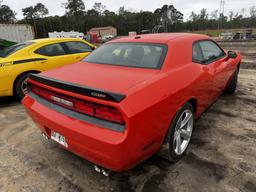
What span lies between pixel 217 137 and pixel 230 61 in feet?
6.00

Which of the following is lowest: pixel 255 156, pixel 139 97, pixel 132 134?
pixel 255 156

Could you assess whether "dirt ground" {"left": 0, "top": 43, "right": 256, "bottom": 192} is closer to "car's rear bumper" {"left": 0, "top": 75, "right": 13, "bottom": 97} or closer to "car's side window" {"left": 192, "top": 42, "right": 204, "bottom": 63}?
"car's side window" {"left": 192, "top": 42, "right": 204, "bottom": 63}

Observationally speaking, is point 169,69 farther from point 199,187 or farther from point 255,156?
point 255,156

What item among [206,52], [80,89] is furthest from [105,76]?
[206,52]

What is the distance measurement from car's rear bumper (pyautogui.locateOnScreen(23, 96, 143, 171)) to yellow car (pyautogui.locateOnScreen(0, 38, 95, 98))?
304cm

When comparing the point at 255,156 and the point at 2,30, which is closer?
the point at 255,156

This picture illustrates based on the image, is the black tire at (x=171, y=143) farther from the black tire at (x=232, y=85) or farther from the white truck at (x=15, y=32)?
the white truck at (x=15, y=32)

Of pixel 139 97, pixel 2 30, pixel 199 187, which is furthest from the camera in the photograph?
pixel 2 30

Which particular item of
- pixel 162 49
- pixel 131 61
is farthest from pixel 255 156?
pixel 131 61

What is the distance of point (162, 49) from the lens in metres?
2.89

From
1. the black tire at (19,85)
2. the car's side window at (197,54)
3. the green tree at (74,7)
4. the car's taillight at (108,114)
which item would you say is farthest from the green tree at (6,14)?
the car's taillight at (108,114)

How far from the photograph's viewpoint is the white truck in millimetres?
14547

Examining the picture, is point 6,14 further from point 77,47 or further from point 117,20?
point 77,47

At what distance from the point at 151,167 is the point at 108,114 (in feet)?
3.50
